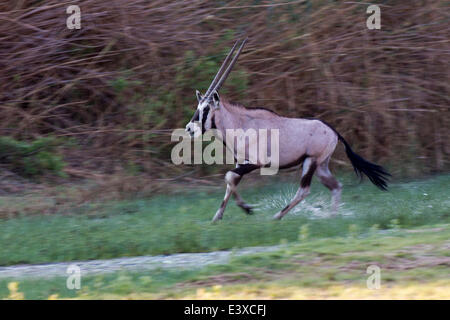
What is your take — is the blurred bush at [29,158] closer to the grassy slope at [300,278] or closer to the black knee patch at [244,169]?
the black knee patch at [244,169]

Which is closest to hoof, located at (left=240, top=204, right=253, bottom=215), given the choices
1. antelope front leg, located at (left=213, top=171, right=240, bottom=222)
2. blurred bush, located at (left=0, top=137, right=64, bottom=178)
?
antelope front leg, located at (left=213, top=171, right=240, bottom=222)

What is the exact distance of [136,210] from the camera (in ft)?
39.1

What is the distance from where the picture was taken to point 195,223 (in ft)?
33.6

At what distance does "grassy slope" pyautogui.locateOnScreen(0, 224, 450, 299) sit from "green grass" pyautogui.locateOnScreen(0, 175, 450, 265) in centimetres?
124

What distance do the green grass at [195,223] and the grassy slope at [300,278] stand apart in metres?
1.24

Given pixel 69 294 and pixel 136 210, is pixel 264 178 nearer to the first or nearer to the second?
pixel 136 210

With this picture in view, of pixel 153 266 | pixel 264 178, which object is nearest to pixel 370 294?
pixel 153 266

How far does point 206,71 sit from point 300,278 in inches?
342

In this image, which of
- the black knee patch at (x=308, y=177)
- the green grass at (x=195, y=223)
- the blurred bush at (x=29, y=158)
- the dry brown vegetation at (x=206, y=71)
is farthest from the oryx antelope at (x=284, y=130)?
the blurred bush at (x=29, y=158)

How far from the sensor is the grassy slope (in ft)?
21.2

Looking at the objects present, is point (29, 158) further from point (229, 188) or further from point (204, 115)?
point (229, 188)

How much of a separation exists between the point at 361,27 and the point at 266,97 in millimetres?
2527

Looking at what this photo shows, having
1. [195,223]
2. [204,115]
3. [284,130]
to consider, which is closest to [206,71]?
[204,115]

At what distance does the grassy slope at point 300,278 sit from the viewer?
6.46 m
